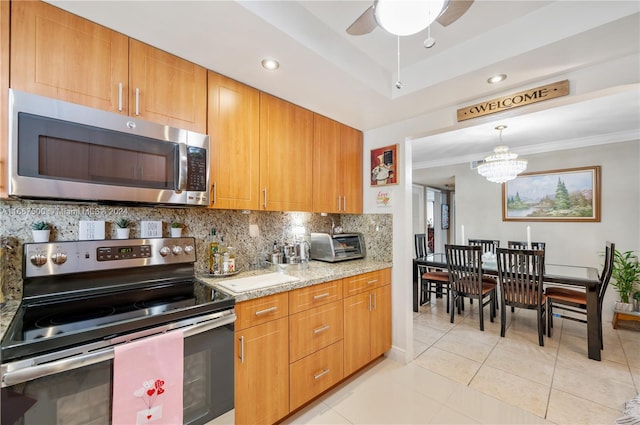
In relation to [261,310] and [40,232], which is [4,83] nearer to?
[40,232]

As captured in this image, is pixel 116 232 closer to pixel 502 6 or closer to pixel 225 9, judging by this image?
pixel 225 9

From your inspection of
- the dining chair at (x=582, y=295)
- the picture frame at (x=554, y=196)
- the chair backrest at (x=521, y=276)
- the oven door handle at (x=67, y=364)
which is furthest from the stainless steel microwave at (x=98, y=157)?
the picture frame at (x=554, y=196)

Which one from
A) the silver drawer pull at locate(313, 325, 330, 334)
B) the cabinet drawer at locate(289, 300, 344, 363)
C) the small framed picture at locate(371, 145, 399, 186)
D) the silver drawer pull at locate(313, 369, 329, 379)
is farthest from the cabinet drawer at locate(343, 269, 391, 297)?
the small framed picture at locate(371, 145, 399, 186)

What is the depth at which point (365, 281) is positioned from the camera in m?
2.30

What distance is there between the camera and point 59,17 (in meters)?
1.25

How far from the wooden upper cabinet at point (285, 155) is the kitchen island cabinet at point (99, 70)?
1.54 feet

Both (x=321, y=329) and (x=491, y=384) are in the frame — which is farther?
(x=491, y=384)

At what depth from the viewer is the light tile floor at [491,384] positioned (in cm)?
186

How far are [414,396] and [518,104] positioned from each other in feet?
7.40

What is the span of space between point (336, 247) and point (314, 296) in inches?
28.1

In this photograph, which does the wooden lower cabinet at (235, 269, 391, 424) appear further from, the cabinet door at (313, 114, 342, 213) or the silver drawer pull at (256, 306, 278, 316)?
the cabinet door at (313, 114, 342, 213)

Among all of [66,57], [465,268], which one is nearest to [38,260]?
[66,57]

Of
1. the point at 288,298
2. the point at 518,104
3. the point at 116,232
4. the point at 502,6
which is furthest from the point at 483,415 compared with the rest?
the point at 116,232

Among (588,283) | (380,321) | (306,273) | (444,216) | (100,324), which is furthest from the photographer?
(444,216)
